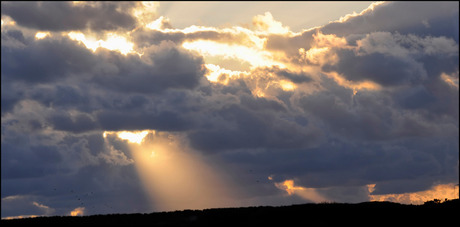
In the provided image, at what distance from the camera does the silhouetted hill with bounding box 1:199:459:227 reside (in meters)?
72.7

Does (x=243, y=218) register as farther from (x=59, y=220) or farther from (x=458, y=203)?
(x=458, y=203)

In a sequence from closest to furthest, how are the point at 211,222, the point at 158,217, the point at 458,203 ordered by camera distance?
the point at 211,222 → the point at 158,217 → the point at 458,203

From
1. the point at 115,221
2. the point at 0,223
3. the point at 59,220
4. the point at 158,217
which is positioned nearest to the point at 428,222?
the point at 158,217

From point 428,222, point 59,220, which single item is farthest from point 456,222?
point 59,220

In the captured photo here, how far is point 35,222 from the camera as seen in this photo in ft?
269

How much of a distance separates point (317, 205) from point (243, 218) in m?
11.8

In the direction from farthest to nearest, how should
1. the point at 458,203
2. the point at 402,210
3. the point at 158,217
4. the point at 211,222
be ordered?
the point at 458,203 < the point at 402,210 < the point at 158,217 < the point at 211,222

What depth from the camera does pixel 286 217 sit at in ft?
243

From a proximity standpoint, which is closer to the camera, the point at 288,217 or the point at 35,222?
the point at 288,217

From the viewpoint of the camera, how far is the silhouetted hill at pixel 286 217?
238 feet

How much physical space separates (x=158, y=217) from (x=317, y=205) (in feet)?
66.8

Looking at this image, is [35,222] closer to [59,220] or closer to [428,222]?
[59,220]

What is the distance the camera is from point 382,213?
3155 inches

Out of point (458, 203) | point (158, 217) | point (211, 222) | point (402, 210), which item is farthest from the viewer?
point (458, 203)
